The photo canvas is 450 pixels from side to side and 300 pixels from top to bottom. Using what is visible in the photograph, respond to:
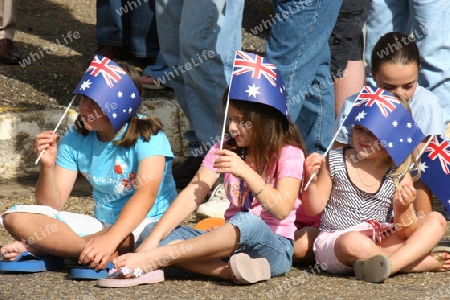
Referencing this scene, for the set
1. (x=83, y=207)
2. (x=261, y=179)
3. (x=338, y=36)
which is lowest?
(x=83, y=207)

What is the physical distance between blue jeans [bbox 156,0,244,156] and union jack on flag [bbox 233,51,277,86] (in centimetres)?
73

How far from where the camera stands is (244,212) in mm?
3908

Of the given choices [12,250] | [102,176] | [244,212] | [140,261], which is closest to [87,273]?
[140,261]

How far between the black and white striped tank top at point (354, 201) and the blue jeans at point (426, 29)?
1353 mm

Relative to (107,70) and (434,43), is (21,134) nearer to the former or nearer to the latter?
(107,70)

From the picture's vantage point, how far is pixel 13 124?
230 inches

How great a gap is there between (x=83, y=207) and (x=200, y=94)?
34.9 inches

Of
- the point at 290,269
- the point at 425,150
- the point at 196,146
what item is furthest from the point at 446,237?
the point at 196,146

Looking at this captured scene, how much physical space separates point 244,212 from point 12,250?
99 cm

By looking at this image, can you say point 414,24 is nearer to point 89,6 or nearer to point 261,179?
point 261,179

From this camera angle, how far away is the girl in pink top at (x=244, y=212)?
380 centimetres

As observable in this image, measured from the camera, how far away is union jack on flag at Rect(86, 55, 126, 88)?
4156 mm

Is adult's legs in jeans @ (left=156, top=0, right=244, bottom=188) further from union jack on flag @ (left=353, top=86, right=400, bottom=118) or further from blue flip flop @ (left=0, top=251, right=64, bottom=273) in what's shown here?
blue flip flop @ (left=0, top=251, right=64, bottom=273)

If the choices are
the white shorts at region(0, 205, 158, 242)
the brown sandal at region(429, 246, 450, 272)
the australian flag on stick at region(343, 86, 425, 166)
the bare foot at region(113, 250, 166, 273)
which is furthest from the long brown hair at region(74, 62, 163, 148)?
the brown sandal at region(429, 246, 450, 272)
